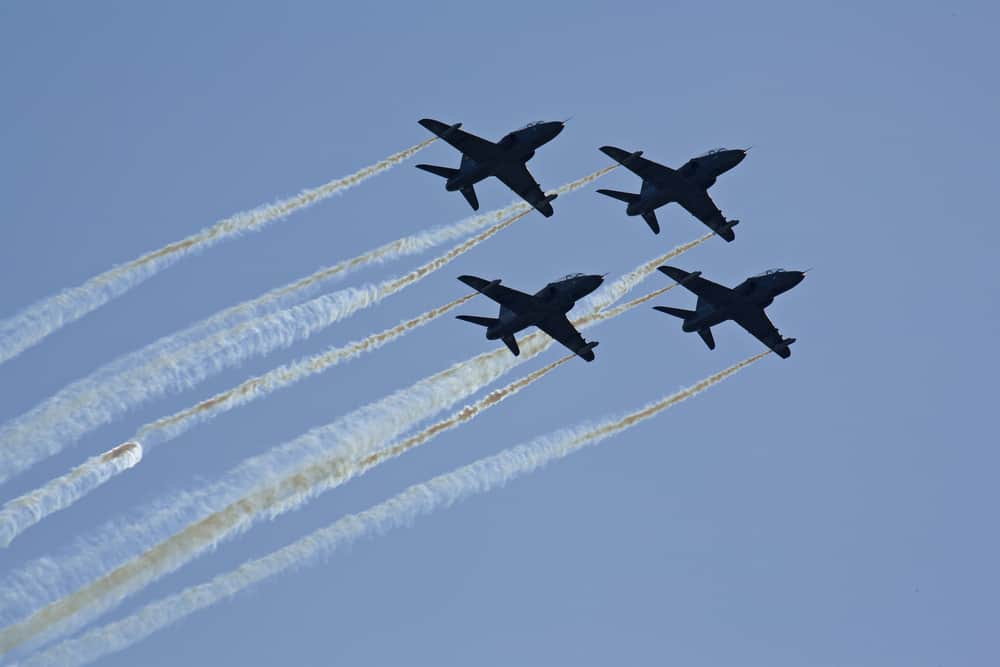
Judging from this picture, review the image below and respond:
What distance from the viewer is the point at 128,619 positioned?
72.8 meters

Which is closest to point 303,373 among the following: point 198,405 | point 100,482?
point 198,405

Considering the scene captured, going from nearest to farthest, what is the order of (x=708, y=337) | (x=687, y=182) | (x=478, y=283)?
(x=478, y=283) < (x=687, y=182) < (x=708, y=337)

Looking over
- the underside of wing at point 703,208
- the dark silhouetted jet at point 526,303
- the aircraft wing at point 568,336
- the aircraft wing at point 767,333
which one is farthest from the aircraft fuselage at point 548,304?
the aircraft wing at point 767,333

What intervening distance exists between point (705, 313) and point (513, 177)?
1138 centimetres

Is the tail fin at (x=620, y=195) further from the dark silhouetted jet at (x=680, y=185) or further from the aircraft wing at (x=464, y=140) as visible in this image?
the aircraft wing at (x=464, y=140)

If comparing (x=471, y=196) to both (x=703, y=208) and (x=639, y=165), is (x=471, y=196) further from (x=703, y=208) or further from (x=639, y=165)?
(x=703, y=208)

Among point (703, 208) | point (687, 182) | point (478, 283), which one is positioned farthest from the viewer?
point (703, 208)

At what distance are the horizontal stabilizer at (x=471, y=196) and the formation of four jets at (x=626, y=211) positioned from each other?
0.05 m

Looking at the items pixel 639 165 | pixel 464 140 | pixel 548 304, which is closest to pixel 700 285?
pixel 639 165

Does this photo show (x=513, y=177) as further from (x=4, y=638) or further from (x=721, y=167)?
(x=4, y=638)

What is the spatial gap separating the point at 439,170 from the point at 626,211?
9.86m

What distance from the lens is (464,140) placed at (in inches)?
3285

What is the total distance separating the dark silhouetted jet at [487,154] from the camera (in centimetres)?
8269

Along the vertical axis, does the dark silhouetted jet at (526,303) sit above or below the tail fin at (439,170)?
below
